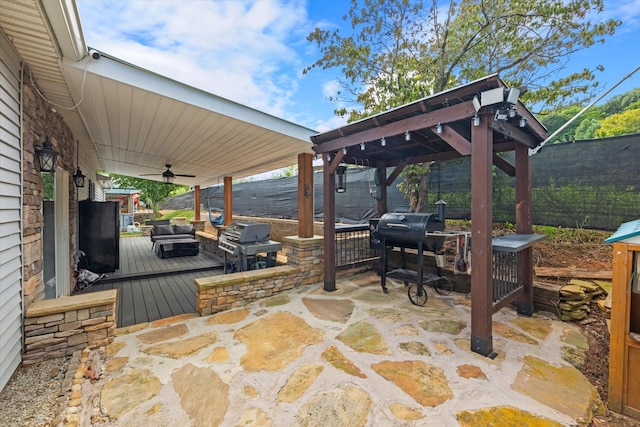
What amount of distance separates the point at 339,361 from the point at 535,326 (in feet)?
7.19

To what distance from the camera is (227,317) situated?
10.6 ft

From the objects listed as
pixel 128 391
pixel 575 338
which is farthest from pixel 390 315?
pixel 128 391

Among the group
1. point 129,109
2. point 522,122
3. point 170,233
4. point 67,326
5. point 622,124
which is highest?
point 622,124

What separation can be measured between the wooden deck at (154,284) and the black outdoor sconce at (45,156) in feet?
6.09

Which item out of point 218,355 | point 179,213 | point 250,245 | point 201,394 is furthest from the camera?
point 179,213

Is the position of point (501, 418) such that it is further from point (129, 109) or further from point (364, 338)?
point (129, 109)

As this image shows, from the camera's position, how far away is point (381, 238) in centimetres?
388

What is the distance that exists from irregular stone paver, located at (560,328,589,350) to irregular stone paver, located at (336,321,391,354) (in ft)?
5.61

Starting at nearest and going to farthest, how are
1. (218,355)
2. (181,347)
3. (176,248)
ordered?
(218,355) → (181,347) → (176,248)

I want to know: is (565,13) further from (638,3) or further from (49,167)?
(49,167)

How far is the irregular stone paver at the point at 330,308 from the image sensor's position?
125 inches

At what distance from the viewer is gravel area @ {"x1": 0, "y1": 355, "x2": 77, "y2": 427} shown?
1680 mm

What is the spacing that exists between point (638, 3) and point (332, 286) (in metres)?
6.16

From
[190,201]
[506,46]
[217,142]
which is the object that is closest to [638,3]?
[506,46]
